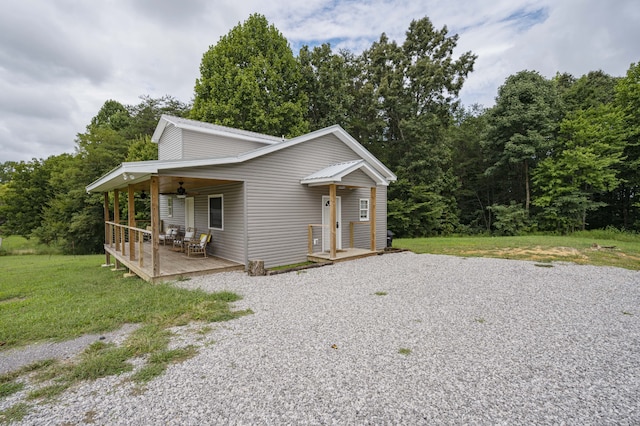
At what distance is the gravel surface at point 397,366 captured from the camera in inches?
98.8

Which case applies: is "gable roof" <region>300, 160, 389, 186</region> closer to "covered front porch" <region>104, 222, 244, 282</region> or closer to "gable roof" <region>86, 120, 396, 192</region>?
"gable roof" <region>86, 120, 396, 192</region>

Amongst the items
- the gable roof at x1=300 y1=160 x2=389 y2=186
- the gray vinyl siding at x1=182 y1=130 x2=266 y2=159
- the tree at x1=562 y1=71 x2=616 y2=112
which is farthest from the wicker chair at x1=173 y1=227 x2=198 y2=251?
the tree at x1=562 y1=71 x2=616 y2=112

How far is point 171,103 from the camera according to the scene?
2756 centimetres

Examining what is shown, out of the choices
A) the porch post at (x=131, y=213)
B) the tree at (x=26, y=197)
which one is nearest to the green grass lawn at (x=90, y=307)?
the porch post at (x=131, y=213)

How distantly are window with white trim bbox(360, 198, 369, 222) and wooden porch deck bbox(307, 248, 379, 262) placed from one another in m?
1.68

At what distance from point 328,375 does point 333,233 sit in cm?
649

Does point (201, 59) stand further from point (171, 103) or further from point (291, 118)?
point (171, 103)

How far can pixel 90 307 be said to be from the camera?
17.8 ft

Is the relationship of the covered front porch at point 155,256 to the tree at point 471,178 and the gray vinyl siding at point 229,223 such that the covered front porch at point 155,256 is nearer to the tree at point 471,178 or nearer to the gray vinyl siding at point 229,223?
the gray vinyl siding at point 229,223

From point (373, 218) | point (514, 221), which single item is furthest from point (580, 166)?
point (373, 218)

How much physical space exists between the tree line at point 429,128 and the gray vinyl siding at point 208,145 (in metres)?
7.05

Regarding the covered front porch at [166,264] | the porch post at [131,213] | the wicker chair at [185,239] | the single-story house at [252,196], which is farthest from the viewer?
the wicker chair at [185,239]

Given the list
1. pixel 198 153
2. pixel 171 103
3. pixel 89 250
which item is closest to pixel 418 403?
pixel 198 153

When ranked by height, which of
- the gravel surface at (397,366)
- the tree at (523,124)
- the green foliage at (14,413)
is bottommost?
the gravel surface at (397,366)
